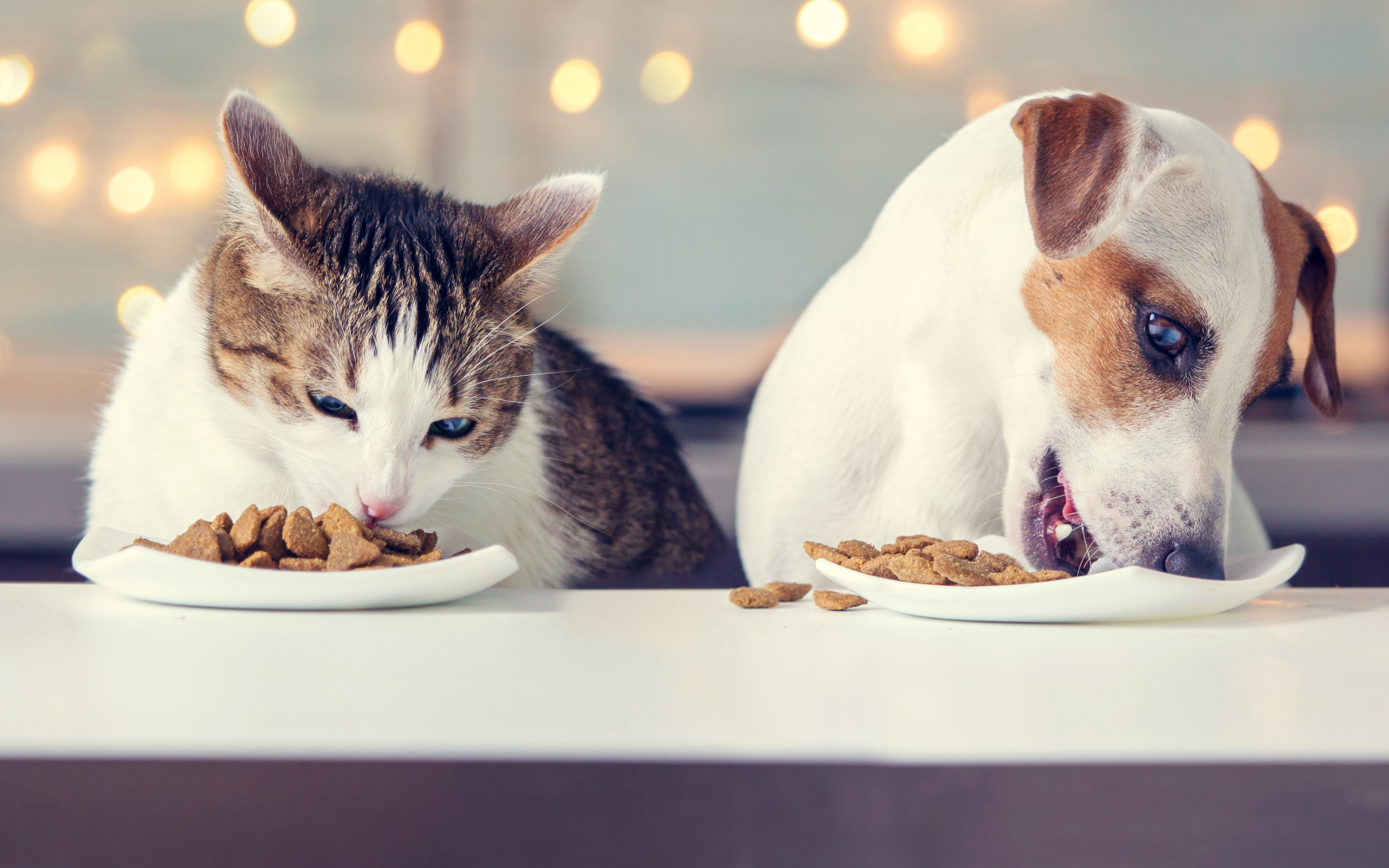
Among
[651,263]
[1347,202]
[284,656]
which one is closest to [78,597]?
[284,656]

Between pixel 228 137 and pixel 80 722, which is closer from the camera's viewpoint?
pixel 80 722

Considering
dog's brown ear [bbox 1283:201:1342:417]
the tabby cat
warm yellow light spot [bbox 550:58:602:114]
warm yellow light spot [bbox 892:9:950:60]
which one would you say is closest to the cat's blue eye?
the tabby cat

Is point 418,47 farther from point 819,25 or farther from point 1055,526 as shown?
point 1055,526

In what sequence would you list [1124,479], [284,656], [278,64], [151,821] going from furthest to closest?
1. [278,64]
2. [1124,479]
3. [284,656]
4. [151,821]

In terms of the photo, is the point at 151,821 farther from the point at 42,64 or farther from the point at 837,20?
the point at 42,64

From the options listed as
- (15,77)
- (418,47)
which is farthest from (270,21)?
(15,77)

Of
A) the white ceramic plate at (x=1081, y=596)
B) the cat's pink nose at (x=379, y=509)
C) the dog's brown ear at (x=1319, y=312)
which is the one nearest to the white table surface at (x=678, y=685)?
the white ceramic plate at (x=1081, y=596)
